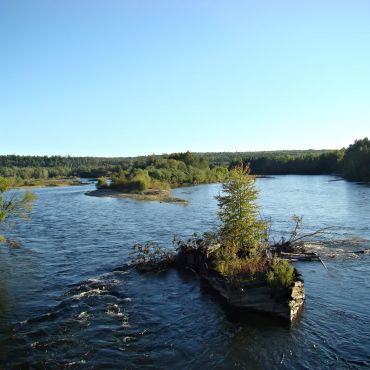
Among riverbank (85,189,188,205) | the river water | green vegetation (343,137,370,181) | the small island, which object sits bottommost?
the river water

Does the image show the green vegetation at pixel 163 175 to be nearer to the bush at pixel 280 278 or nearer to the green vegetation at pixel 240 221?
the green vegetation at pixel 240 221

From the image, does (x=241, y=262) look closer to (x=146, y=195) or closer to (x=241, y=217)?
(x=241, y=217)

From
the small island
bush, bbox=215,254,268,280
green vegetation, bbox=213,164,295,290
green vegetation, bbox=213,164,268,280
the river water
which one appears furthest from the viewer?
green vegetation, bbox=213,164,268,280

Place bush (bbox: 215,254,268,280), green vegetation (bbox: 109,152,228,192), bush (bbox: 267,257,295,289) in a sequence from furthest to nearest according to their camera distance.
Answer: green vegetation (bbox: 109,152,228,192) < bush (bbox: 215,254,268,280) < bush (bbox: 267,257,295,289)

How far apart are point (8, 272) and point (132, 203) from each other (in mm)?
56397

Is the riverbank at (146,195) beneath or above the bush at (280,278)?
beneath

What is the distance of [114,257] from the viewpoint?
39.2 meters

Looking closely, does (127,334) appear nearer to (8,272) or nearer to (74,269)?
(74,269)

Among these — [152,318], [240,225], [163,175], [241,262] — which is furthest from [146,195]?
[152,318]

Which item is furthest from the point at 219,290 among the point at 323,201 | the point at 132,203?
the point at 132,203

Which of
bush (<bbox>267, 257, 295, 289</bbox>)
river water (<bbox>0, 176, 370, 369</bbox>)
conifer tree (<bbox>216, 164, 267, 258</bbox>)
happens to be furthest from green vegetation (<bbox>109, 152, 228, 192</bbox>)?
bush (<bbox>267, 257, 295, 289</bbox>)

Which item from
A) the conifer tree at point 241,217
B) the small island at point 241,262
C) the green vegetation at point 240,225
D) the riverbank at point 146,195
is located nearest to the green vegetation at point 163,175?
the riverbank at point 146,195

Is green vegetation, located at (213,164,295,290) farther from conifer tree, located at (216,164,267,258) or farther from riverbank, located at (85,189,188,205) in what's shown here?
riverbank, located at (85,189,188,205)

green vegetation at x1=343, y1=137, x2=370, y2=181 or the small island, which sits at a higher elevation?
green vegetation at x1=343, y1=137, x2=370, y2=181
